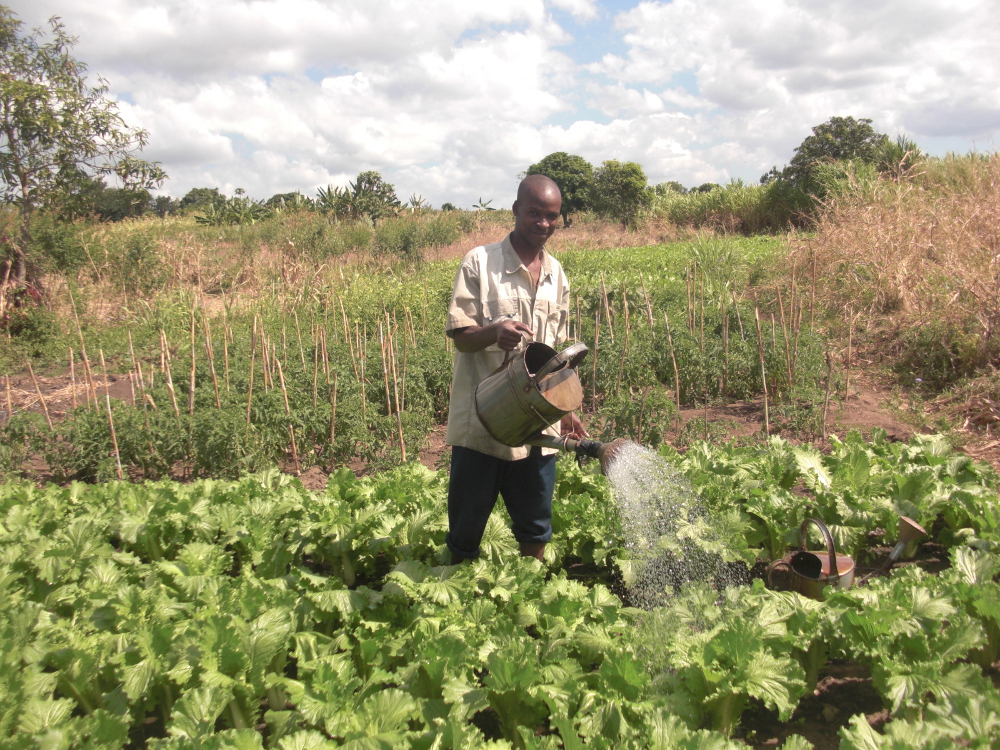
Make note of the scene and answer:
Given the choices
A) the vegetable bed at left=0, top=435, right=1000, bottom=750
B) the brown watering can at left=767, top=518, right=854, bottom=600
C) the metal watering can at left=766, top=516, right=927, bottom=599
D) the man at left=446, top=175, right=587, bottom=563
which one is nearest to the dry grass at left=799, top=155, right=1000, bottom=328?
the vegetable bed at left=0, top=435, right=1000, bottom=750

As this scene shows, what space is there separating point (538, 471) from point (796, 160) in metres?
22.4

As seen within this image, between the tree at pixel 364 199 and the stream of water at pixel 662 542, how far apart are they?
68.2ft

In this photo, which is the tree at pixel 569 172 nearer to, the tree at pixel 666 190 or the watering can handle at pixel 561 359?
the tree at pixel 666 190

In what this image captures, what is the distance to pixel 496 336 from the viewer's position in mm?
2330

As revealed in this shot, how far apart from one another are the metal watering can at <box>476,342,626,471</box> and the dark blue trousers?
259mm

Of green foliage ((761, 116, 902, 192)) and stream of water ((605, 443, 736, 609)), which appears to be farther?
green foliage ((761, 116, 902, 192))

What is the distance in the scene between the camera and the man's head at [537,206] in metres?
2.39

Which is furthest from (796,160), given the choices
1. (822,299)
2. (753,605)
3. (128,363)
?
(753,605)

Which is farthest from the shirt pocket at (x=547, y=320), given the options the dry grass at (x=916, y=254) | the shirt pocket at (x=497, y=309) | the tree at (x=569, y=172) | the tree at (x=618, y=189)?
the tree at (x=569, y=172)

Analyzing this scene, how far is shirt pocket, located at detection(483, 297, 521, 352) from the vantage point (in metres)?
2.55

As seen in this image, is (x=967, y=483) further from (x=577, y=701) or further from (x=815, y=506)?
(x=577, y=701)

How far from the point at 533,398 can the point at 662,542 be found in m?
1.26

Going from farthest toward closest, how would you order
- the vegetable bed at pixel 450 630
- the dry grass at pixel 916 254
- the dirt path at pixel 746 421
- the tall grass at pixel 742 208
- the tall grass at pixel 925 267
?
the tall grass at pixel 742 208 < the dry grass at pixel 916 254 < the tall grass at pixel 925 267 < the dirt path at pixel 746 421 < the vegetable bed at pixel 450 630

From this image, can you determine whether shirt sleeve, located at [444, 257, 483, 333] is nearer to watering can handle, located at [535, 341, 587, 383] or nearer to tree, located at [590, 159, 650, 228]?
watering can handle, located at [535, 341, 587, 383]
